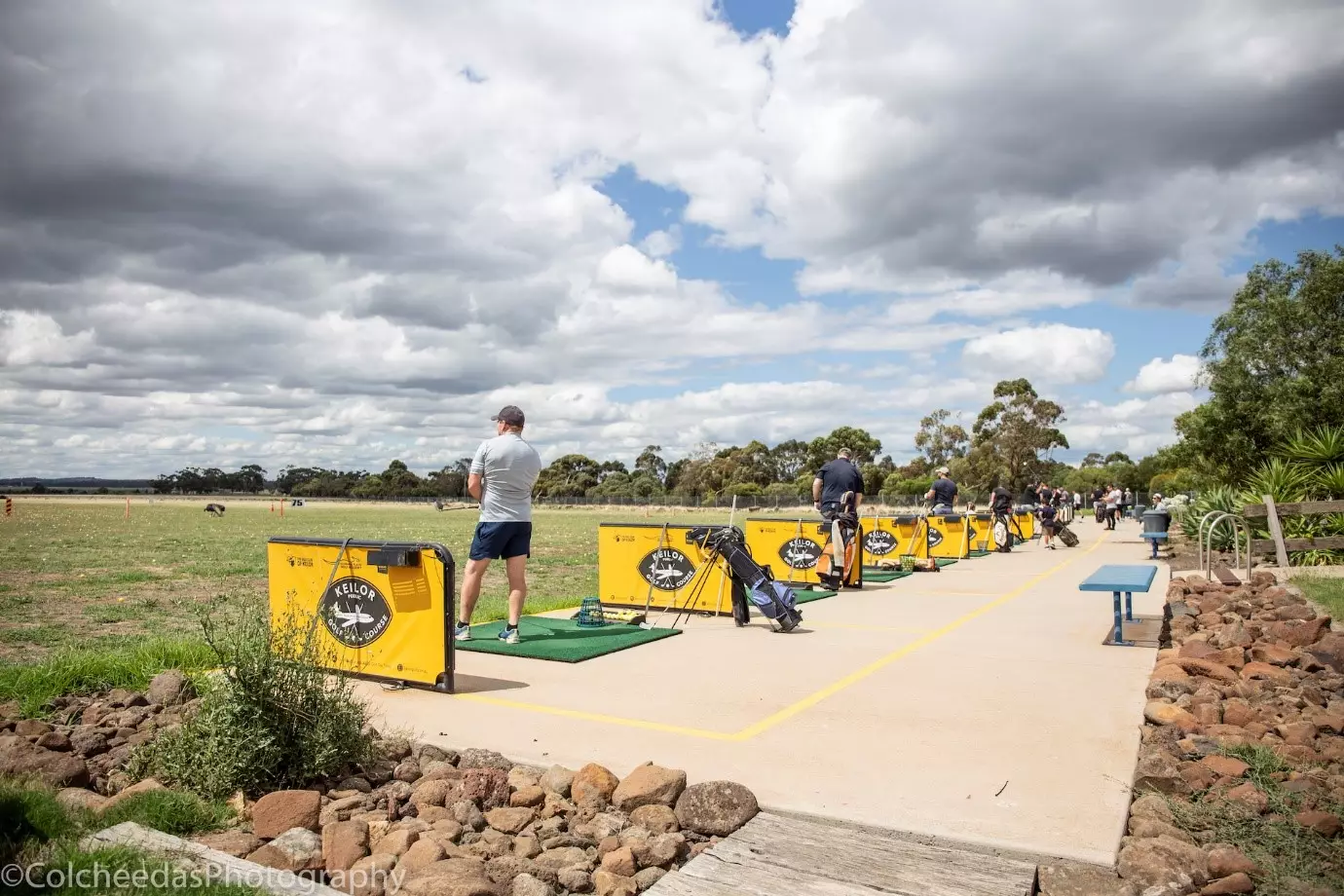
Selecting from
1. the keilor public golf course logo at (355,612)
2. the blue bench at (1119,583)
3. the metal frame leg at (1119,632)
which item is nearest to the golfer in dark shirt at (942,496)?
the blue bench at (1119,583)

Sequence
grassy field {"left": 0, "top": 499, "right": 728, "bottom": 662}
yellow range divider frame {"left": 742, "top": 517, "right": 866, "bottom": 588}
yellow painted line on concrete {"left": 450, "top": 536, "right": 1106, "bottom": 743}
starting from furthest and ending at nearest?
yellow range divider frame {"left": 742, "top": 517, "right": 866, "bottom": 588}, grassy field {"left": 0, "top": 499, "right": 728, "bottom": 662}, yellow painted line on concrete {"left": 450, "top": 536, "right": 1106, "bottom": 743}

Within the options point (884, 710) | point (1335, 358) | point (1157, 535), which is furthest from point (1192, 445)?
point (884, 710)

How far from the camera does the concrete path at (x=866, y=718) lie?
4633 millimetres

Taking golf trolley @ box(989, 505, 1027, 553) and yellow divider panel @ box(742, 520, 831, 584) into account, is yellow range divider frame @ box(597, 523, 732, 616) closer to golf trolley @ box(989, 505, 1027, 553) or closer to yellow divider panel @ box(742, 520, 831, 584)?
yellow divider panel @ box(742, 520, 831, 584)

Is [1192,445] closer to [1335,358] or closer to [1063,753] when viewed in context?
[1335,358]

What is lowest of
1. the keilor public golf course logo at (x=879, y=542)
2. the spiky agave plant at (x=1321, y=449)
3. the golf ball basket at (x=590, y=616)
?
the golf ball basket at (x=590, y=616)

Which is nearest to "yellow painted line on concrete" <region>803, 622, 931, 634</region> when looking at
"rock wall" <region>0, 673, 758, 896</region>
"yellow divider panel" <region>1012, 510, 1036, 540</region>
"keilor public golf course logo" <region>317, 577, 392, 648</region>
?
"keilor public golf course logo" <region>317, 577, 392, 648</region>

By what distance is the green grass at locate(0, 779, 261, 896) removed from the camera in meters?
3.49

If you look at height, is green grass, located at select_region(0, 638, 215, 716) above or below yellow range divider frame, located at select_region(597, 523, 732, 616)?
below

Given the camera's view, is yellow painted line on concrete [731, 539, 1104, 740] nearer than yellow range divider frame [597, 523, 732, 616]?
Yes

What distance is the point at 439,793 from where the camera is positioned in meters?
4.62

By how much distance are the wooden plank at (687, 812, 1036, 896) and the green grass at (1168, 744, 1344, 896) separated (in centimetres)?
94

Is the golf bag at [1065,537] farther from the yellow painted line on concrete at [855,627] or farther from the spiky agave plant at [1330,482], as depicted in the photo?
the yellow painted line on concrete at [855,627]

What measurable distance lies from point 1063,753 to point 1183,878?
1.76 m
